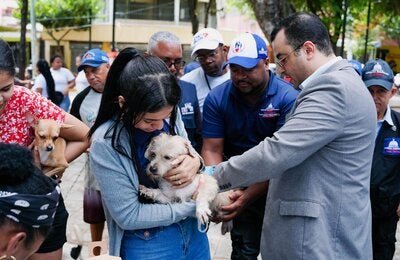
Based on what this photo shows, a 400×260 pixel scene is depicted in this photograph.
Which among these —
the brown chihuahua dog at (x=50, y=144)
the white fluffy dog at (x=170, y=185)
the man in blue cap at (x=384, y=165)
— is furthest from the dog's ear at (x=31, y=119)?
the man in blue cap at (x=384, y=165)

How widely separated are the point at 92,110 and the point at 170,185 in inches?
100

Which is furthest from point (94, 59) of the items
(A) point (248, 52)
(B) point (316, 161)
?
(B) point (316, 161)

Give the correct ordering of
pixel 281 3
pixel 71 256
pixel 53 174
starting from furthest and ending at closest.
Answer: pixel 281 3 → pixel 71 256 → pixel 53 174

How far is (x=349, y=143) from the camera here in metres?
2.43

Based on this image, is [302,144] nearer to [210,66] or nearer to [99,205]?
[210,66]

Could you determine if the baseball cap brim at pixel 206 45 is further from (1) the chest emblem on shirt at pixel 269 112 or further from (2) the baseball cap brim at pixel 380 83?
(2) the baseball cap brim at pixel 380 83

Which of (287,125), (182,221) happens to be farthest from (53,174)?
(287,125)

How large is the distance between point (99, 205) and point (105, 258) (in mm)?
2732

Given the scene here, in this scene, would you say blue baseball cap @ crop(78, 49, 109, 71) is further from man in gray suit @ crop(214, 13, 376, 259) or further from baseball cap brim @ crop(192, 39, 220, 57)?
man in gray suit @ crop(214, 13, 376, 259)

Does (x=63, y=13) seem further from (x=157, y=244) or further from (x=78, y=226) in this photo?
(x=157, y=244)

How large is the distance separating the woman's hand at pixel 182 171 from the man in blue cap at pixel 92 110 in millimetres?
1850

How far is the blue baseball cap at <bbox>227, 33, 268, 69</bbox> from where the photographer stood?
3.40m

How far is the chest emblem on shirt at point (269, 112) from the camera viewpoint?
3422 millimetres

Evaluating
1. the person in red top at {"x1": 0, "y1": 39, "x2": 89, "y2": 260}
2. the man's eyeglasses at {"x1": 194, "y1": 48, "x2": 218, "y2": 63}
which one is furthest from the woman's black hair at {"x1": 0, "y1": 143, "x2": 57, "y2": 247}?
the man's eyeglasses at {"x1": 194, "y1": 48, "x2": 218, "y2": 63}
